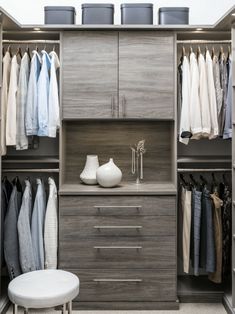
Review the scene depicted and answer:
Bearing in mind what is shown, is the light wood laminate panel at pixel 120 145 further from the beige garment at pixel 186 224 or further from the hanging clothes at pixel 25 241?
the hanging clothes at pixel 25 241

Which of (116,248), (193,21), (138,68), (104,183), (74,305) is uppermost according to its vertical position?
(193,21)

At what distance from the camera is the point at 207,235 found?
3.32m

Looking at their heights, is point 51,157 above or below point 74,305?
above

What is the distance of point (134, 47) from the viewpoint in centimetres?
343

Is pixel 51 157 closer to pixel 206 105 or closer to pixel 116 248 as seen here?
pixel 116 248

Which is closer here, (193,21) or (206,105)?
(206,105)

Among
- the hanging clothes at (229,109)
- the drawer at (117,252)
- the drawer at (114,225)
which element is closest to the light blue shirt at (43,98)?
the drawer at (114,225)

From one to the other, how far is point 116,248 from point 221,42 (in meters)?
1.84

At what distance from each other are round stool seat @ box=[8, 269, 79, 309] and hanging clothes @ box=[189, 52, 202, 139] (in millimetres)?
1489

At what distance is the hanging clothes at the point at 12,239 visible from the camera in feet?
10.7

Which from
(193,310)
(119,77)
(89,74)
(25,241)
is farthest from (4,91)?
(193,310)

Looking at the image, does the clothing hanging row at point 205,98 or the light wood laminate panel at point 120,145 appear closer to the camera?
the clothing hanging row at point 205,98


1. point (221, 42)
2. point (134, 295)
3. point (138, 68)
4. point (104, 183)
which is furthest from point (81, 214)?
point (221, 42)

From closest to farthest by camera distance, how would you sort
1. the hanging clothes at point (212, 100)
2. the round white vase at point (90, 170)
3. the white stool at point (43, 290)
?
the white stool at point (43, 290)
the hanging clothes at point (212, 100)
the round white vase at point (90, 170)
